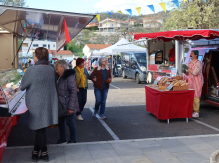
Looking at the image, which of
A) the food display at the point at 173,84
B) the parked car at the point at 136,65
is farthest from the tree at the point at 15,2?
the food display at the point at 173,84

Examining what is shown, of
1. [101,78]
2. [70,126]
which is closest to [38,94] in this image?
[70,126]

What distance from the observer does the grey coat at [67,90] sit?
4.68m

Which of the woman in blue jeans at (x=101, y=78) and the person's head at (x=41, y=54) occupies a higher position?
the person's head at (x=41, y=54)

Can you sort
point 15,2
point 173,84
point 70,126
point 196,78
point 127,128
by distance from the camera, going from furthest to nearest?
1. point 15,2
2. point 196,78
3. point 173,84
4. point 127,128
5. point 70,126

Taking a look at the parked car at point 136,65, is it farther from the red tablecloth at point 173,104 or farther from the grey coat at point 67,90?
the grey coat at point 67,90

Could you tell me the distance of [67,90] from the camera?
473 cm

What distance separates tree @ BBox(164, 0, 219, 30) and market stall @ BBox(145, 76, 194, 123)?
57.5ft

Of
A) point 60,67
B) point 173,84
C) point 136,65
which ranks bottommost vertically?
point 173,84

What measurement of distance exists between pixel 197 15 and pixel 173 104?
1897 cm

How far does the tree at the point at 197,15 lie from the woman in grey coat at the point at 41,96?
68.0ft

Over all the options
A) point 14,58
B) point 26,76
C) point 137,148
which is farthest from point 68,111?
point 14,58

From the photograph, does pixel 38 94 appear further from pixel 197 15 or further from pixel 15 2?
pixel 15 2

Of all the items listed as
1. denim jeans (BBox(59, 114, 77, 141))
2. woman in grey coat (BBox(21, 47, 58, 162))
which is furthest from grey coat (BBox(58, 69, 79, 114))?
woman in grey coat (BBox(21, 47, 58, 162))

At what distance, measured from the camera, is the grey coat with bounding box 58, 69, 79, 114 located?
4.68 m
